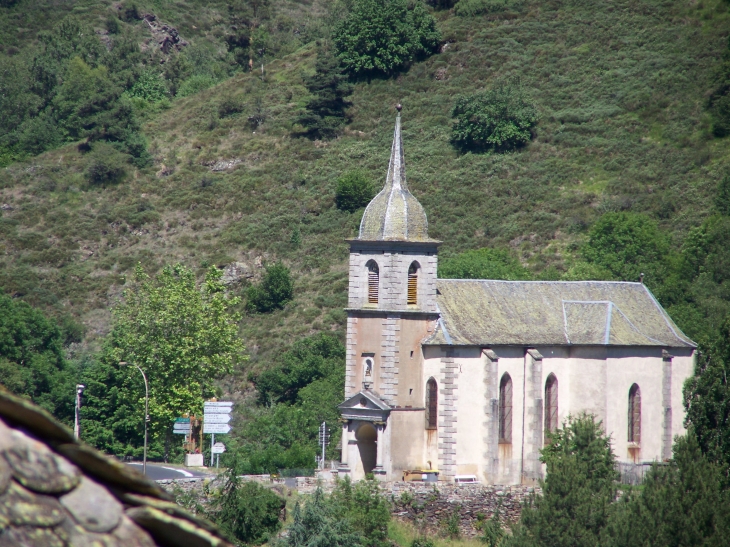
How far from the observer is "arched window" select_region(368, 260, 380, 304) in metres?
51.3

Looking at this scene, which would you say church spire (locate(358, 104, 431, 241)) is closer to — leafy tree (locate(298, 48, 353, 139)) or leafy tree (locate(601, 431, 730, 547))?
leafy tree (locate(601, 431, 730, 547))

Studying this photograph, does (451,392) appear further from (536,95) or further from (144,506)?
(536,95)

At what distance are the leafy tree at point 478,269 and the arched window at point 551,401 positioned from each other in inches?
784

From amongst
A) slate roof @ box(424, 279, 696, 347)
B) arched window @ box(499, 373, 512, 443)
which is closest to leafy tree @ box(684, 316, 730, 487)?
slate roof @ box(424, 279, 696, 347)

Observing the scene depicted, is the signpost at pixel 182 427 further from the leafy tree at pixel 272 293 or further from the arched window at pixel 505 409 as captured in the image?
the leafy tree at pixel 272 293

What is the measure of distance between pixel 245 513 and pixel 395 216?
16851 mm

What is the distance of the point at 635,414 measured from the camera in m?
55.2

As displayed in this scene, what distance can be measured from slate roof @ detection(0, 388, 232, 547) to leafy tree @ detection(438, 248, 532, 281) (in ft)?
226

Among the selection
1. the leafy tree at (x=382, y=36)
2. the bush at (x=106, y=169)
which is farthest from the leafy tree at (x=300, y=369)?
the leafy tree at (x=382, y=36)

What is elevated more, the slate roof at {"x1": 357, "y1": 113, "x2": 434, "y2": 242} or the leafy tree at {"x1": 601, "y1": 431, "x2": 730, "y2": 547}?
the slate roof at {"x1": 357, "y1": 113, "x2": 434, "y2": 242}

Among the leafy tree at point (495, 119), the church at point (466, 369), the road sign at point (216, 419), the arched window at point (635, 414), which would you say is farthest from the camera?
the leafy tree at point (495, 119)

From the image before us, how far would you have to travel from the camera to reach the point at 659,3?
11788 centimetres

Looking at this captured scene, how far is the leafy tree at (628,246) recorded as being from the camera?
3228 inches

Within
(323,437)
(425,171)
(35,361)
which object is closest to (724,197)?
(425,171)
